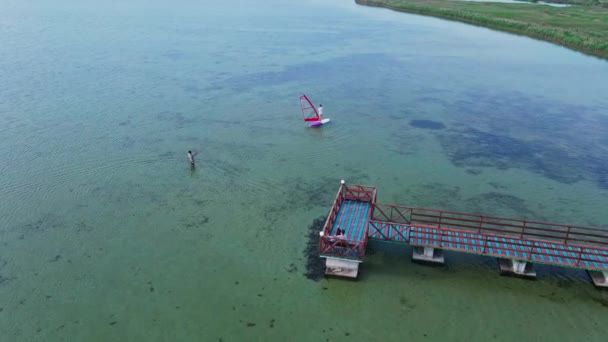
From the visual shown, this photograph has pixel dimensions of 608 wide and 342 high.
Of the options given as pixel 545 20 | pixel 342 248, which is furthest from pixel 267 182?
pixel 545 20

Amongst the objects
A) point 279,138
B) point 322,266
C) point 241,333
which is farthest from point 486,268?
point 279,138

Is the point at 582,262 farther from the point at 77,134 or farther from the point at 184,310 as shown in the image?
the point at 77,134

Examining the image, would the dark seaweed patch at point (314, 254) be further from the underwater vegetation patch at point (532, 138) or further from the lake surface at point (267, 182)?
the underwater vegetation patch at point (532, 138)

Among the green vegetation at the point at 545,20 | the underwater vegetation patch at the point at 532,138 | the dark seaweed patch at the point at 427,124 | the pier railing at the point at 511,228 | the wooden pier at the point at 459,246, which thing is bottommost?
the green vegetation at the point at 545,20

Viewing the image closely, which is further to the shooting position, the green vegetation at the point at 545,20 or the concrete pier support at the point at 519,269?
the green vegetation at the point at 545,20

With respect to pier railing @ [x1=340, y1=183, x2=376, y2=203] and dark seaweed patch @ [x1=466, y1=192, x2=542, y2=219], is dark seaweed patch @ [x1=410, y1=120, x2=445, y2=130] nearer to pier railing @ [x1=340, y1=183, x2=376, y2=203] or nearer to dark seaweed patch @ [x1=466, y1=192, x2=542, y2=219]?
dark seaweed patch @ [x1=466, y1=192, x2=542, y2=219]

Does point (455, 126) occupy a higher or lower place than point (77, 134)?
lower

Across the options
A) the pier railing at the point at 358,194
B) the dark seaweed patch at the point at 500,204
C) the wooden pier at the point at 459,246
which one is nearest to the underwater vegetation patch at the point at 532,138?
the dark seaweed patch at the point at 500,204
